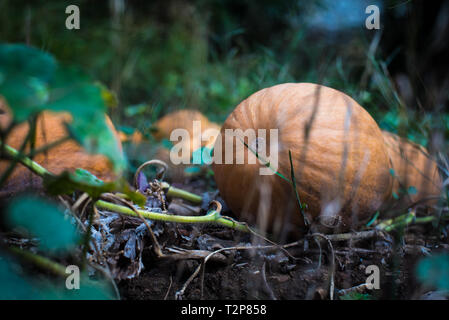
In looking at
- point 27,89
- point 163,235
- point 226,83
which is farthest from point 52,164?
point 226,83

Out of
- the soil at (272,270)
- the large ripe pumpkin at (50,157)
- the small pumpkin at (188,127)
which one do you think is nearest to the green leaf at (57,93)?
the soil at (272,270)

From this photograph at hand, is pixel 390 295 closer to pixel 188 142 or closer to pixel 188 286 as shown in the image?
pixel 188 286

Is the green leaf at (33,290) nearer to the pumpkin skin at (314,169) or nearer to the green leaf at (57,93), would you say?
the green leaf at (57,93)

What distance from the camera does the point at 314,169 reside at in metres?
1.30

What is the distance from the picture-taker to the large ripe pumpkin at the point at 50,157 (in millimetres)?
1354

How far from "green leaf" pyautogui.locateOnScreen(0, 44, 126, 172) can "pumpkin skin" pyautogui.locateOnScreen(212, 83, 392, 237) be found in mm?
692

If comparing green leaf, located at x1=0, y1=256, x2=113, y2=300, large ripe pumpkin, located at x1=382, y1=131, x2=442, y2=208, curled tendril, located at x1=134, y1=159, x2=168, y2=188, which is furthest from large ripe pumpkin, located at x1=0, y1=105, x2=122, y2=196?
large ripe pumpkin, located at x1=382, y1=131, x2=442, y2=208

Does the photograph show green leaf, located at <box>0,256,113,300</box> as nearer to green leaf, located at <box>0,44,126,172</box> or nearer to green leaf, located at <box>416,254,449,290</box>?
green leaf, located at <box>0,44,126,172</box>

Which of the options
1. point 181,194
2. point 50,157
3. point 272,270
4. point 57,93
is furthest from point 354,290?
point 50,157

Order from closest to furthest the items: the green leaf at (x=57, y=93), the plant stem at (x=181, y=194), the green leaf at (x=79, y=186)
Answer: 1. the green leaf at (x=57, y=93)
2. the green leaf at (x=79, y=186)
3. the plant stem at (x=181, y=194)

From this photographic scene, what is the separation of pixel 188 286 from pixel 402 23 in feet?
14.6

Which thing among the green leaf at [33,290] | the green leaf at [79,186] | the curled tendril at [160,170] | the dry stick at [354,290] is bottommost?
the dry stick at [354,290]

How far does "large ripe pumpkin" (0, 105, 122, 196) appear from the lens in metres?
1.35

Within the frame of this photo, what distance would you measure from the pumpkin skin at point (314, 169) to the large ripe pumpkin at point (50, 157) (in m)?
0.51
